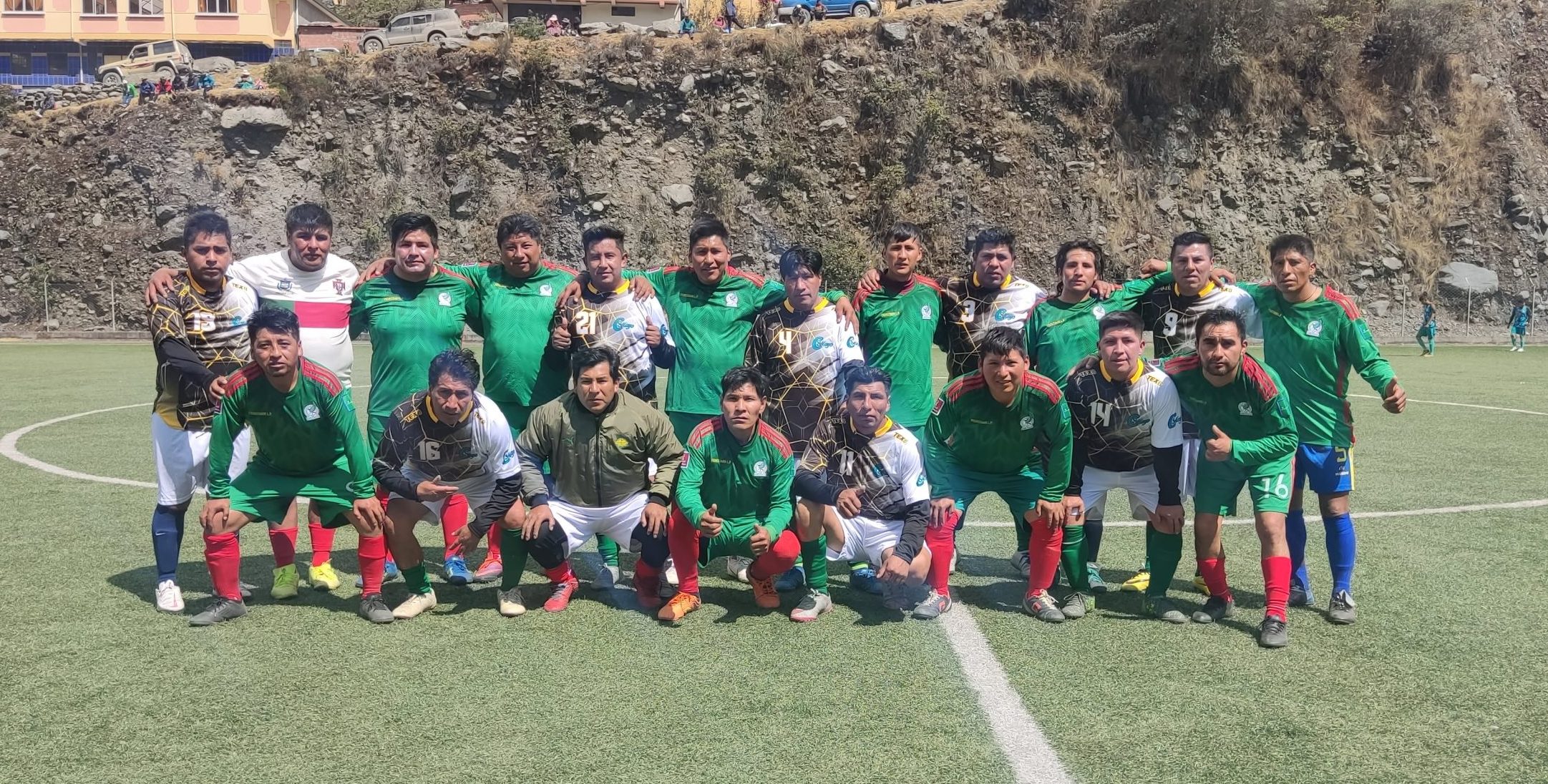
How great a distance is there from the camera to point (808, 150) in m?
34.1

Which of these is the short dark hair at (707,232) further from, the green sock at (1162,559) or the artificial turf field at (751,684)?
the green sock at (1162,559)

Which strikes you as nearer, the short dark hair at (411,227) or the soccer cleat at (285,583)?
the soccer cleat at (285,583)

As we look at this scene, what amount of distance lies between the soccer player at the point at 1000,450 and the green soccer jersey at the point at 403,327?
2623 mm

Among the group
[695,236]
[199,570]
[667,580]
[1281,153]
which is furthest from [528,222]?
[1281,153]

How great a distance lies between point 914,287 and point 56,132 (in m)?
36.1

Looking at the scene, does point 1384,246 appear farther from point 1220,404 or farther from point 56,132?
point 56,132

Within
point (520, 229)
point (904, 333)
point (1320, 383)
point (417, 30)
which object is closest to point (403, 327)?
point (520, 229)

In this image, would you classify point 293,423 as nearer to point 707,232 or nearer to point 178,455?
point 178,455

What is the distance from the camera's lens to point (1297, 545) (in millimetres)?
5844

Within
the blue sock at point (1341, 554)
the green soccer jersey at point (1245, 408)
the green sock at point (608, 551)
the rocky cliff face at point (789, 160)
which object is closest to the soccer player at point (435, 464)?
the green sock at point (608, 551)

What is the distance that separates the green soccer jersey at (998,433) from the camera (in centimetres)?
554

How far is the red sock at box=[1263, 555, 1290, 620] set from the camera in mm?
5195

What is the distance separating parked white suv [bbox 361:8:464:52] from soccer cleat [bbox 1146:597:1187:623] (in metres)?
34.6

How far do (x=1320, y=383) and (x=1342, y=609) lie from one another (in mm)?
1100
